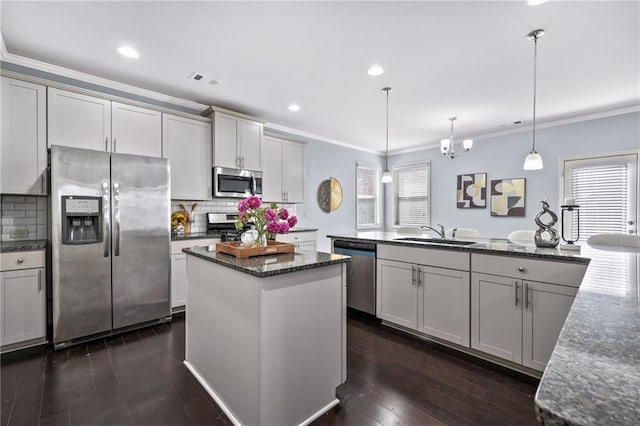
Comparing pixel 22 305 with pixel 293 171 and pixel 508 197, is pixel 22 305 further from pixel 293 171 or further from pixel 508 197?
pixel 508 197

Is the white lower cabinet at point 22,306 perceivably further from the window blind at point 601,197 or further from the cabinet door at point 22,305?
the window blind at point 601,197

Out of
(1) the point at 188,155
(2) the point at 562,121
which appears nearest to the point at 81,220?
(1) the point at 188,155

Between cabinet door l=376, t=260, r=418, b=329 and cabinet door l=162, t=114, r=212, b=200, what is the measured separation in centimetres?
244

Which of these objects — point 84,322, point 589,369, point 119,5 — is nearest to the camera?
point 589,369

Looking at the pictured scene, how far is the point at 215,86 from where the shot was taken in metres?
3.41

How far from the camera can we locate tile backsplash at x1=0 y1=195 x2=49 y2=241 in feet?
9.05

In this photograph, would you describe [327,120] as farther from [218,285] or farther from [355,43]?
[218,285]

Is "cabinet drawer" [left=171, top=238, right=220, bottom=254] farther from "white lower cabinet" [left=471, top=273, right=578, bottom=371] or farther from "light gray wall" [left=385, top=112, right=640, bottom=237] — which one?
"light gray wall" [left=385, top=112, right=640, bottom=237]

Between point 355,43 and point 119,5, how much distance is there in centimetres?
177

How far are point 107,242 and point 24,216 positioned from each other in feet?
2.80

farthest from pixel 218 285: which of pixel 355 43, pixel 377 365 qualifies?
pixel 355 43

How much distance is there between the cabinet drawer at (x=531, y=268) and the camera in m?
2.01

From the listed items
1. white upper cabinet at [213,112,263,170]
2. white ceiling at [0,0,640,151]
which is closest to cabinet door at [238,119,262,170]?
white upper cabinet at [213,112,263,170]

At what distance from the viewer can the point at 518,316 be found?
2.25 meters
